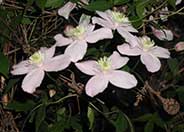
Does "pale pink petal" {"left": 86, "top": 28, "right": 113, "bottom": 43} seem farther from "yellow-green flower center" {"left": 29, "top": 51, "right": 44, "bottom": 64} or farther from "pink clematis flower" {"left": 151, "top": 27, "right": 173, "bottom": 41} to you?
"pink clematis flower" {"left": 151, "top": 27, "right": 173, "bottom": 41}

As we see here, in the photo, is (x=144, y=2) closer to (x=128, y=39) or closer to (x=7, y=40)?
(x=128, y=39)

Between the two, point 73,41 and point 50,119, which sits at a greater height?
point 73,41

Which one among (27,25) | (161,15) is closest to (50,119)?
(27,25)

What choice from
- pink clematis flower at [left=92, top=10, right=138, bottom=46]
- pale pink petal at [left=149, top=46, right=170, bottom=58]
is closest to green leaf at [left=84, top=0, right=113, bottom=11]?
pink clematis flower at [left=92, top=10, right=138, bottom=46]

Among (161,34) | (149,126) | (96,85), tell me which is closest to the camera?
(96,85)

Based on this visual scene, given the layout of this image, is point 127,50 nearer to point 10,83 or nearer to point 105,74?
point 105,74

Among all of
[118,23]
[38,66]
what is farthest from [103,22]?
[38,66]
